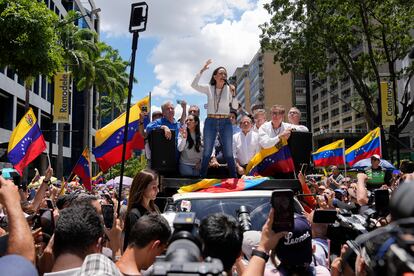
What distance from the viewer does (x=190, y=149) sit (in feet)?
21.3

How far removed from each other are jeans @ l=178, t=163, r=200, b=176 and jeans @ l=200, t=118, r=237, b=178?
0.66 feet

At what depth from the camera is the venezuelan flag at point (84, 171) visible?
11.2 meters

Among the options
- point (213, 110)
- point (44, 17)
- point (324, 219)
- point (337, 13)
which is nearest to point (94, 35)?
point (337, 13)

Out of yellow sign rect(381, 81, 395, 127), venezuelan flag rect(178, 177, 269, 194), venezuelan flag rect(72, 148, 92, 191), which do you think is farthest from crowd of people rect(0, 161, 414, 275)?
yellow sign rect(381, 81, 395, 127)

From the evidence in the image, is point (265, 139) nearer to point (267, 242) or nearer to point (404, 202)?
point (267, 242)

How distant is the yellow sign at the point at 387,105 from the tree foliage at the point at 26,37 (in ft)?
47.1

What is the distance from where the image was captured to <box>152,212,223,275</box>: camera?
4.73ft

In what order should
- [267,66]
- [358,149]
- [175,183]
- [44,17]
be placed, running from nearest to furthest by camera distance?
[175,183], [44,17], [358,149], [267,66]

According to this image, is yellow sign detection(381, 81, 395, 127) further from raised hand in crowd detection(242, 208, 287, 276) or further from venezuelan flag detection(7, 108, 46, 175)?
raised hand in crowd detection(242, 208, 287, 276)

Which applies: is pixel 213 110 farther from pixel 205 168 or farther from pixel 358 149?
pixel 358 149

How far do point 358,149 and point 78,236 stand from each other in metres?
13.7

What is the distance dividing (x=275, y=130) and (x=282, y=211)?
4.34 meters

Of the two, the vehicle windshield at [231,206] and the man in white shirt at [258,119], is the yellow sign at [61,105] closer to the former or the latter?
the man in white shirt at [258,119]

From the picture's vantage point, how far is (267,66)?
345 ft
